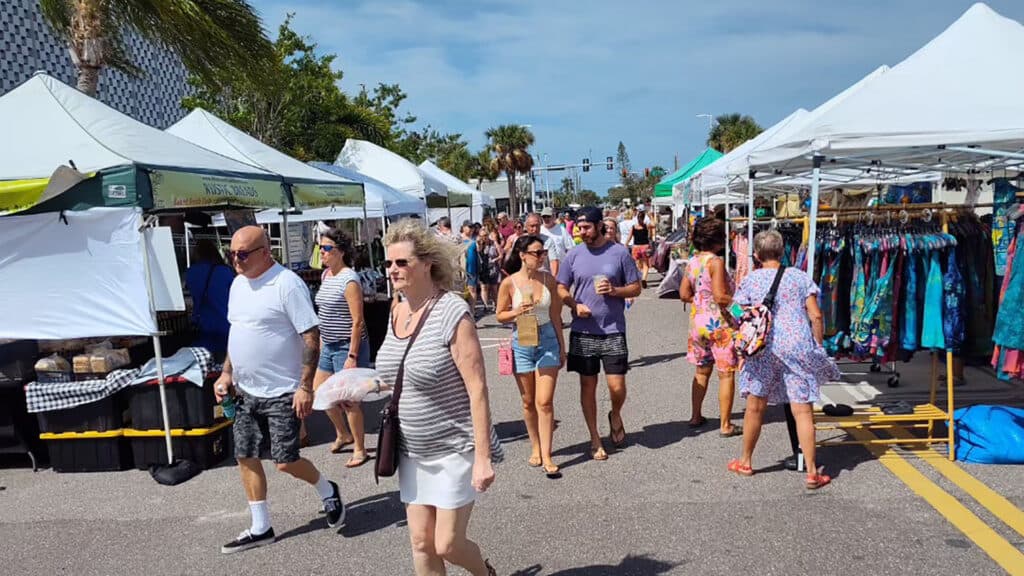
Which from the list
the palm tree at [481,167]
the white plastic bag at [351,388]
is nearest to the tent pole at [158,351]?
the white plastic bag at [351,388]

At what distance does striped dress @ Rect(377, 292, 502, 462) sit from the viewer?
9.43 feet

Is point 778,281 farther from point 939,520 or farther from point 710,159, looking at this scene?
point 710,159

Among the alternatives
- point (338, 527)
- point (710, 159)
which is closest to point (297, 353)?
point (338, 527)

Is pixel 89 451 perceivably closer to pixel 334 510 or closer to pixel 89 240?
pixel 89 240

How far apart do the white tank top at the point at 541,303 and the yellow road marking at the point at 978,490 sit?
8.91ft

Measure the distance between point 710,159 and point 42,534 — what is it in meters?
16.5

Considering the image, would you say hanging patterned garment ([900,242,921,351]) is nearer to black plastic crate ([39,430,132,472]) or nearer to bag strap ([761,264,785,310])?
bag strap ([761,264,785,310])

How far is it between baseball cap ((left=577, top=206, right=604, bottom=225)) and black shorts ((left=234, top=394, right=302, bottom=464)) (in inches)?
93.1

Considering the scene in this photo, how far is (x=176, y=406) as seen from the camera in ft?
19.2

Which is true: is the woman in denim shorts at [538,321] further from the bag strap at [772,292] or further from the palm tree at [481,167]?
the palm tree at [481,167]

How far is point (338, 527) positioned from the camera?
4527 millimetres

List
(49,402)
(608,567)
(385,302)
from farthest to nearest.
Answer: (385,302), (49,402), (608,567)

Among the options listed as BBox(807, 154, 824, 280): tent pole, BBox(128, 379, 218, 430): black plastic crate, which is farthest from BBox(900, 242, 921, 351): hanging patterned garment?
BBox(128, 379, 218, 430): black plastic crate

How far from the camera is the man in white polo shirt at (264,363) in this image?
4148 mm
